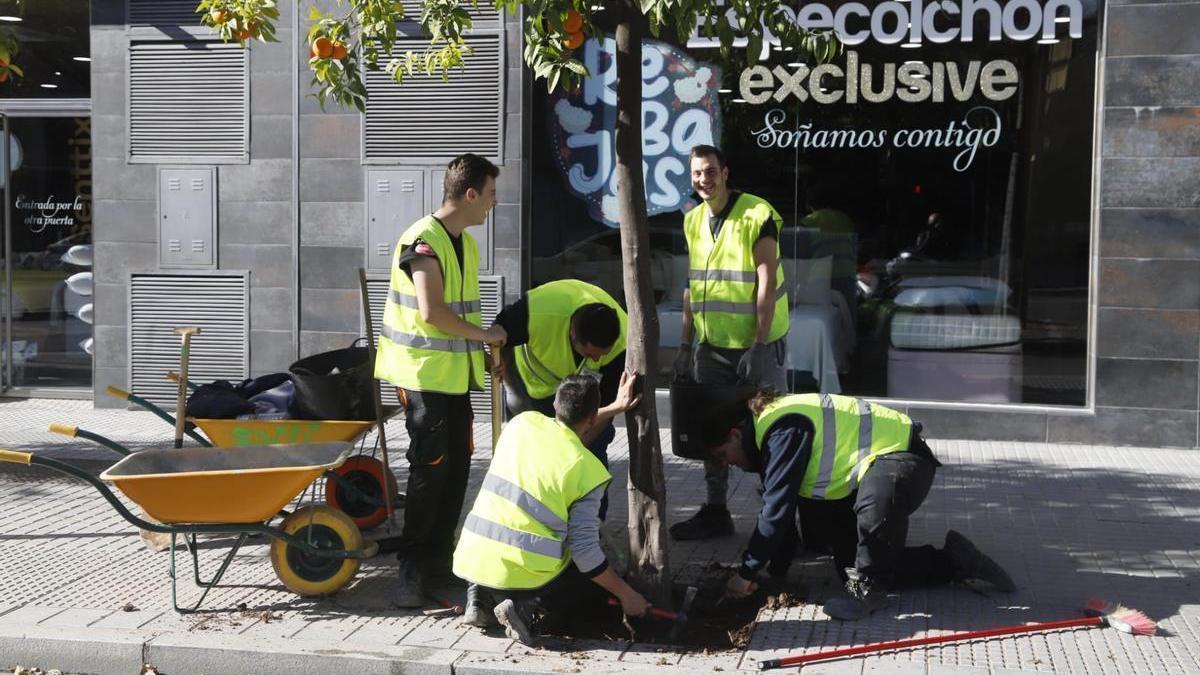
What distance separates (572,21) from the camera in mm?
5586

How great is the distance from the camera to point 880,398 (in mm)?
10375

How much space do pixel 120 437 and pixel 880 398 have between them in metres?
5.67

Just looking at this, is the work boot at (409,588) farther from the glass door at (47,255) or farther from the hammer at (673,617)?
the glass door at (47,255)

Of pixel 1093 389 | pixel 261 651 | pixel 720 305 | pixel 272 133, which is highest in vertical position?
pixel 272 133

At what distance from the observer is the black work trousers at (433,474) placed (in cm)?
605

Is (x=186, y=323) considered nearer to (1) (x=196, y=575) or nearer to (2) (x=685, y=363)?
(2) (x=685, y=363)

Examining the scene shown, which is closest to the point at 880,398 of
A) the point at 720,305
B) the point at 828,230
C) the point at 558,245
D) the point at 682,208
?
the point at 828,230

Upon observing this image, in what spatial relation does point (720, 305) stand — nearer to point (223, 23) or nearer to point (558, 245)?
point (223, 23)

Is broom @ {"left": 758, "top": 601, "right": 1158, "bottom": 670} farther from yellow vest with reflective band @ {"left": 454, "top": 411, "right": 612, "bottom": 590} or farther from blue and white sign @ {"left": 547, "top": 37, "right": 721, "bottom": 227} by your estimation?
blue and white sign @ {"left": 547, "top": 37, "right": 721, "bottom": 227}

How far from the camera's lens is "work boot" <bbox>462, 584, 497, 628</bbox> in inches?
219

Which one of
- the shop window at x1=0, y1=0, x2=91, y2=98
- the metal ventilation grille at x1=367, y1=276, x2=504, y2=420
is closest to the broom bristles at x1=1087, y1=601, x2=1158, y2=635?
the metal ventilation grille at x1=367, y1=276, x2=504, y2=420

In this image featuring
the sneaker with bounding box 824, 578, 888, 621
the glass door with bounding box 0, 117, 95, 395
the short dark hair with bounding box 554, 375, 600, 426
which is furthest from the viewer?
the glass door with bounding box 0, 117, 95, 395

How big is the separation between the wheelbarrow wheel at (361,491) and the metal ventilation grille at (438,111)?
387 centimetres

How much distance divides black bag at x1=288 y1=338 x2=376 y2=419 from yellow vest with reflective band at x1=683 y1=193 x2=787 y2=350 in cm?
177
